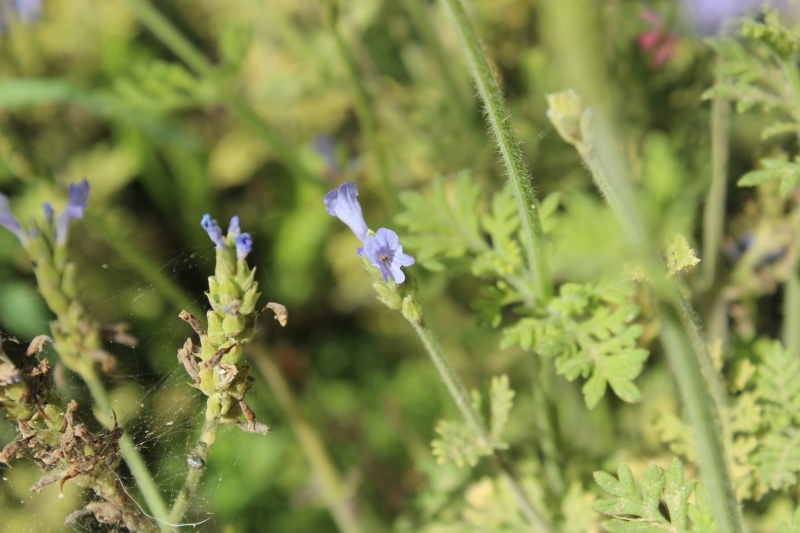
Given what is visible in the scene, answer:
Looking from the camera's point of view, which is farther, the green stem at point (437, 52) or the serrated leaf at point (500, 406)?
the green stem at point (437, 52)

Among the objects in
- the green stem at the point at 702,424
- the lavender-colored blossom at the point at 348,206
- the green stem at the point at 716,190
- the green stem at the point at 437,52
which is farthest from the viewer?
the green stem at the point at 437,52

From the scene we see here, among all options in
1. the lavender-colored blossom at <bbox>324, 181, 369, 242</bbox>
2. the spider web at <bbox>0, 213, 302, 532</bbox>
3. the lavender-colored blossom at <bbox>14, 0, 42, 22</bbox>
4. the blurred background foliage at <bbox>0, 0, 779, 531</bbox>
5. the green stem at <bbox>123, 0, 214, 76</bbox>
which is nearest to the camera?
the lavender-colored blossom at <bbox>324, 181, 369, 242</bbox>

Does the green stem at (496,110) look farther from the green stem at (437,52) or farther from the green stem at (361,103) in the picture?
the green stem at (437,52)

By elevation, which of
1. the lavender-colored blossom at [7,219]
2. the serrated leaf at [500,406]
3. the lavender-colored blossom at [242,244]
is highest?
the lavender-colored blossom at [7,219]

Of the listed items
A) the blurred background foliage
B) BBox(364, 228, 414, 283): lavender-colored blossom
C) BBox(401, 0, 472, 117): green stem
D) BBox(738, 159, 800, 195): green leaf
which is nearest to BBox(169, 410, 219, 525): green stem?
the blurred background foliage

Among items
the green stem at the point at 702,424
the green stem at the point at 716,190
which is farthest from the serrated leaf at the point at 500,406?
the green stem at the point at 716,190

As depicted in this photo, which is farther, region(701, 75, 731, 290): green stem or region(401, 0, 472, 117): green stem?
region(401, 0, 472, 117): green stem

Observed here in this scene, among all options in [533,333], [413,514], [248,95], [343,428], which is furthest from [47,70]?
[533,333]

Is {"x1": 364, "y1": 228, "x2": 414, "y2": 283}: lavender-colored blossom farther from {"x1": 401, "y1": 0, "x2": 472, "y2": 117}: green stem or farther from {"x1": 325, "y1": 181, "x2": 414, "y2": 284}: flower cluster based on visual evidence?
{"x1": 401, "y1": 0, "x2": 472, "y2": 117}: green stem
